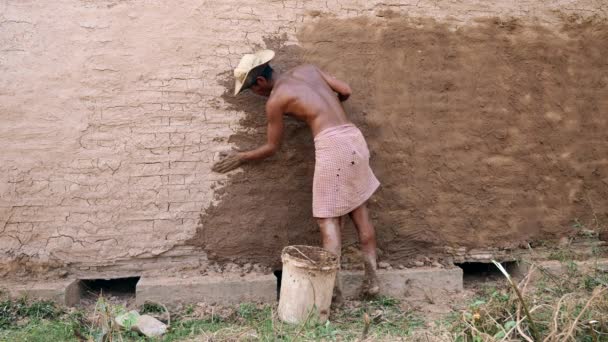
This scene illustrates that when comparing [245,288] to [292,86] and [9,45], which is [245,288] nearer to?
[292,86]

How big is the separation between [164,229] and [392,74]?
6.05 feet

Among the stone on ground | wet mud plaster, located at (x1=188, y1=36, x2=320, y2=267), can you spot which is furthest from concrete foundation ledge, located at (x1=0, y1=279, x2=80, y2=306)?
wet mud plaster, located at (x1=188, y1=36, x2=320, y2=267)

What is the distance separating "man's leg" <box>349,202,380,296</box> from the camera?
12.0ft

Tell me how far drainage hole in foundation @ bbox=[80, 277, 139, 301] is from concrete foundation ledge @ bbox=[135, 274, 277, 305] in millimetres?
274

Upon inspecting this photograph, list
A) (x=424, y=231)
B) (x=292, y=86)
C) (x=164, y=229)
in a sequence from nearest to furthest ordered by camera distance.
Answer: (x=292, y=86) → (x=164, y=229) → (x=424, y=231)

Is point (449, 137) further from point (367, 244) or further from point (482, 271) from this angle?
point (482, 271)

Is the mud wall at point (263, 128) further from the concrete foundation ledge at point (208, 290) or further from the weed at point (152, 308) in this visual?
the weed at point (152, 308)

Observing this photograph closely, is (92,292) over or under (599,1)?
under

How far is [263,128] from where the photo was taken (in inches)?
151

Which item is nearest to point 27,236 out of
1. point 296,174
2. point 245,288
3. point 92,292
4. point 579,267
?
point 92,292

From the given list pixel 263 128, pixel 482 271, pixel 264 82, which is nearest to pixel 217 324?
pixel 263 128

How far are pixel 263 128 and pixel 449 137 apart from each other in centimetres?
129

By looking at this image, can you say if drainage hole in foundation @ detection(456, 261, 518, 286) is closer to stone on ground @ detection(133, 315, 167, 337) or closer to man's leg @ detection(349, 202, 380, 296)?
man's leg @ detection(349, 202, 380, 296)

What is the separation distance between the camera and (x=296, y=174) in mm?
3896
